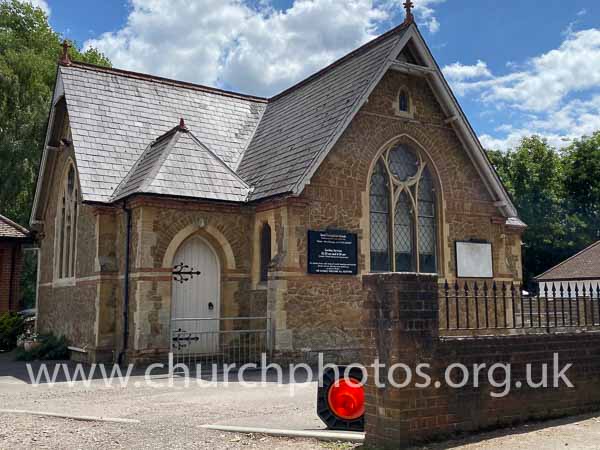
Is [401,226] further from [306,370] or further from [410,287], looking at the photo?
[410,287]

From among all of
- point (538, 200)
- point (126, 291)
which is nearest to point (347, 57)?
point (126, 291)

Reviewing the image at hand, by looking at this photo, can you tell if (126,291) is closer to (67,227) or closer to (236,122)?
(67,227)

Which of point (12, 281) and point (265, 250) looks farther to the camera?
point (12, 281)

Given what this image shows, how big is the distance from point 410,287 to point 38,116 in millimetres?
29912

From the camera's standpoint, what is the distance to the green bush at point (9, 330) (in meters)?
21.5

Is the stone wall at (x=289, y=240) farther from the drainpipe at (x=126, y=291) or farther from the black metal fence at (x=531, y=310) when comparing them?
the black metal fence at (x=531, y=310)

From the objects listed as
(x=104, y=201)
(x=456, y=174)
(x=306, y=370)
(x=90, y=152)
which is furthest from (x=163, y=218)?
(x=456, y=174)

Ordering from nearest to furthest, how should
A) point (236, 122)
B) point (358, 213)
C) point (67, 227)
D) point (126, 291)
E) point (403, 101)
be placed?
point (126, 291), point (358, 213), point (403, 101), point (67, 227), point (236, 122)

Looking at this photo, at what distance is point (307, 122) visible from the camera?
1794cm

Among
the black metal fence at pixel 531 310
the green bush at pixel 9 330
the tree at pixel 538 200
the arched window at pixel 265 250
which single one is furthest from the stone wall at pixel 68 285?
the tree at pixel 538 200

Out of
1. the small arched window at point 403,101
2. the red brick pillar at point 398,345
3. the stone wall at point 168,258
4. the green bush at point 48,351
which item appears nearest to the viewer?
the red brick pillar at point 398,345

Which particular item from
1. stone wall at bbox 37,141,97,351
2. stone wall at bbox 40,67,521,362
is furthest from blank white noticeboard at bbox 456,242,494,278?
stone wall at bbox 37,141,97,351

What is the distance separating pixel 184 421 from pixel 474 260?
12.0m

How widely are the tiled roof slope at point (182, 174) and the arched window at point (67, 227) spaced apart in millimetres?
3111
